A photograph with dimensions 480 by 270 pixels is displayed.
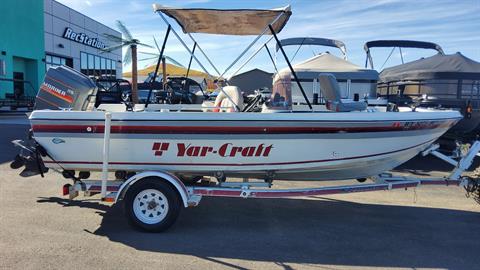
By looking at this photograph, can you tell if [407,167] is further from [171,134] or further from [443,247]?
[171,134]

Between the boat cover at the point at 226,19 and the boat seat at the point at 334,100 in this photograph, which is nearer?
the boat cover at the point at 226,19

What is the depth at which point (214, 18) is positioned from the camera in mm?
5246

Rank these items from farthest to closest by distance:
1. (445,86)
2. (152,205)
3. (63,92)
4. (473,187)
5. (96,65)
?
(96,65)
(445,86)
(473,187)
(63,92)
(152,205)

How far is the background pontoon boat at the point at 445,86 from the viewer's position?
7.93 meters

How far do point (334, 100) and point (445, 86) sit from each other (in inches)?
166

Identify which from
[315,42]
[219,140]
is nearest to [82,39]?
[315,42]

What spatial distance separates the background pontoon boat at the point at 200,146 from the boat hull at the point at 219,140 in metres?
0.01

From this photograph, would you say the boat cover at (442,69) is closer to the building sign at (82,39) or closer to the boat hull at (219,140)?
the boat hull at (219,140)

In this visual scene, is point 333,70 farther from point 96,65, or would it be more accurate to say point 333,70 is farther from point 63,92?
point 96,65

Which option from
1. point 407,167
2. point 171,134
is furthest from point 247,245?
point 407,167

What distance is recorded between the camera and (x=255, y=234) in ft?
15.4

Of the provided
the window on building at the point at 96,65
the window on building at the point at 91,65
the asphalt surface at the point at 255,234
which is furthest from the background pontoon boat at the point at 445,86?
the window on building at the point at 91,65

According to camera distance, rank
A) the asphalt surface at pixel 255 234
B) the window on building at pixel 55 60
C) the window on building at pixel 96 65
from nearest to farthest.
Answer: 1. the asphalt surface at pixel 255 234
2. the window on building at pixel 55 60
3. the window on building at pixel 96 65

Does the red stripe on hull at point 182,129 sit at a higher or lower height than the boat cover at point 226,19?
lower
